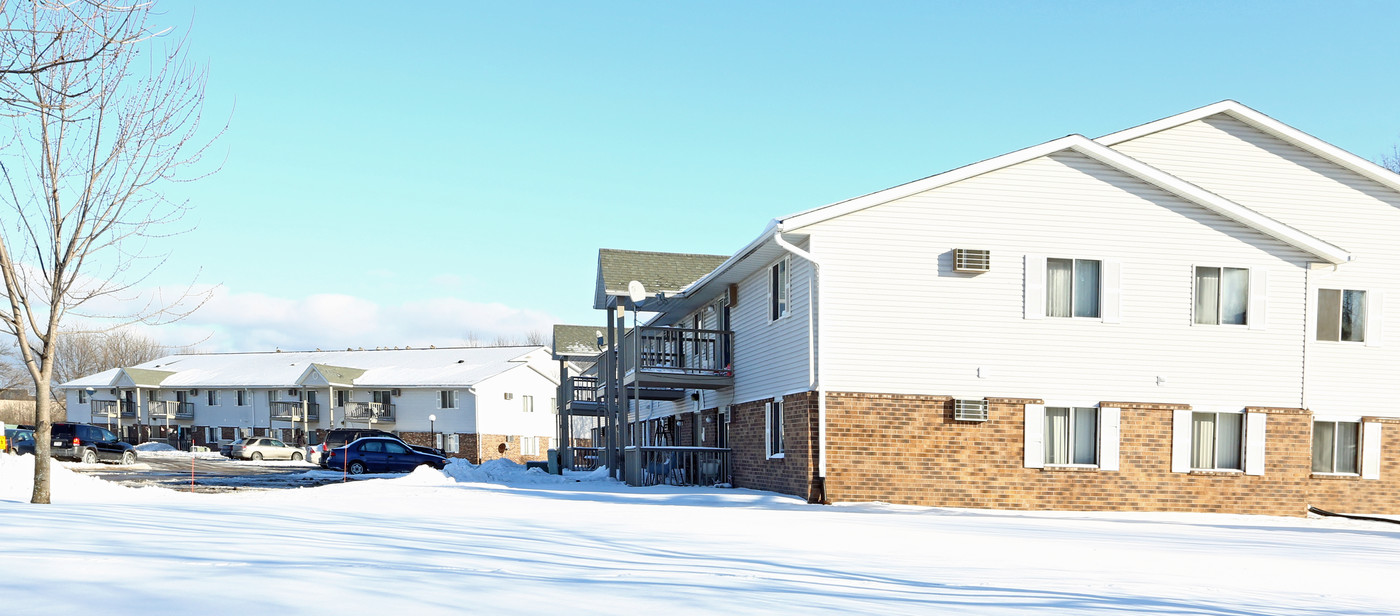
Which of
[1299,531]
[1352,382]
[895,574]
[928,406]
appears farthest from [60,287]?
[1352,382]

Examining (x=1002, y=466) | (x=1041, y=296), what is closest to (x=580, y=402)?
(x=1002, y=466)

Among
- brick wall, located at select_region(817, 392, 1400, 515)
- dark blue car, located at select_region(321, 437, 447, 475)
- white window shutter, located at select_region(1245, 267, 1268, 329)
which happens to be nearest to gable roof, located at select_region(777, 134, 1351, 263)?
white window shutter, located at select_region(1245, 267, 1268, 329)

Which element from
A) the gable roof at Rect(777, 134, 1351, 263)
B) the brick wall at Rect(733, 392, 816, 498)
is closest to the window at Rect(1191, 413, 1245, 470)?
the gable roof at Rect(777, 134, 1351, 263)

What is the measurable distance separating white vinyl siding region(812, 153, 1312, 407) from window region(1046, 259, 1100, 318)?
0.52ft

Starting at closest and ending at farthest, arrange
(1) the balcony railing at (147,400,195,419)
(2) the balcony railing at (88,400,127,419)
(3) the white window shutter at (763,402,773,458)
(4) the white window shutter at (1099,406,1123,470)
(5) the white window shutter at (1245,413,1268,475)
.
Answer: (4) the white window shutter at (1099,406,1123,470), (5) the white window shutter at (1245,413,1268,475), (3) the white window shutter at (763,402,773,458), (1) the balcony railing at (147,400,195,419), (2) the balcony railing at (88,400,127,419)

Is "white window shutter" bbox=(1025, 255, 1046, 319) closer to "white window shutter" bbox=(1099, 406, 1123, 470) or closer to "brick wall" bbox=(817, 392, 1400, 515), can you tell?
"brick wall" bbox=(817, 392, 1400, 515)

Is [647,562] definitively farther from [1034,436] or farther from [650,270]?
[650,270]

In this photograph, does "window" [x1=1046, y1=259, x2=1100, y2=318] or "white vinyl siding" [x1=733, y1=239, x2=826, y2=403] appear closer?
"white vinyl siding" [x1=733, y1=239, x2=826, y2=403]

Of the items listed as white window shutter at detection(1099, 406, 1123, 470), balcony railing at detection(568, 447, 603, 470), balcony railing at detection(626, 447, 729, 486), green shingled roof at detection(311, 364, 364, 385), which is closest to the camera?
white window shutter at detection(1099, 406, 1123, 470)

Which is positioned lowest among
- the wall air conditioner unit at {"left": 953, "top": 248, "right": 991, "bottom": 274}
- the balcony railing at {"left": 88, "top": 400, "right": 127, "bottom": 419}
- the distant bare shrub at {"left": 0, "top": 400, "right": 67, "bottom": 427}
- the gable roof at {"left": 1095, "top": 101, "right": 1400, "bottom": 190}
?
the distant bare shrub at {"left": 0, "top": 400, "right": 67, "bottom": 427}

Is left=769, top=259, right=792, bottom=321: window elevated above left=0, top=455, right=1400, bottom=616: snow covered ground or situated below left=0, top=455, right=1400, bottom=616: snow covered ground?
above

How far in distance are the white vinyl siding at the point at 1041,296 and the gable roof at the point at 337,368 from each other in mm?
45582

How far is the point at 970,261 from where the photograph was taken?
61.3ft

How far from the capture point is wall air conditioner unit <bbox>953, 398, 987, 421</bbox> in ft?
61.3
